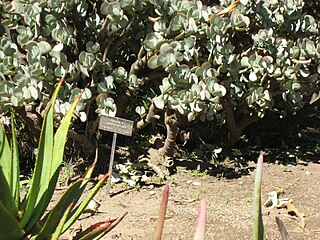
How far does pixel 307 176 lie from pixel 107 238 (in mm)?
2200

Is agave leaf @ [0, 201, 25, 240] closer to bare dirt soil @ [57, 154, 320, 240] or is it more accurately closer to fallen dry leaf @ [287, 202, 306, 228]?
bare dirt soil @ [57, 154, 320, 240]

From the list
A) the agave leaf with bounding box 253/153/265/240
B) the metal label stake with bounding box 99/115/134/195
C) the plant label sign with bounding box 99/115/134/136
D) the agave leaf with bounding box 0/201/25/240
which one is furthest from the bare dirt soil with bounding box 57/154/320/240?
the agave leaf with bounding box 253/153/265/240

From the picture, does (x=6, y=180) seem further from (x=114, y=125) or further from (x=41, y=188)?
(x=114, y=125)

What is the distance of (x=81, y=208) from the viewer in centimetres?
234

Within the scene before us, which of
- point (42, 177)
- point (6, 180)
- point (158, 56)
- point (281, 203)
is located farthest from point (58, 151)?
point (281, 203)

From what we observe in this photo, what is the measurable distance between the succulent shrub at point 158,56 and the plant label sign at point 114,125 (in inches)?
3.6

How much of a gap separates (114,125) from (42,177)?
2.14 metres

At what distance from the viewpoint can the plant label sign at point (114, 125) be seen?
172 inches

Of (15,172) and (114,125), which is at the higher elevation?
(114,125)

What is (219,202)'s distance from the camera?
4422 millimetres

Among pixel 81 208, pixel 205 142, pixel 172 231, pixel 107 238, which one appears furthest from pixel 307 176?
pixel 81 208

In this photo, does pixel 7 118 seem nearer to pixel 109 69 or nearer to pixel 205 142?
pixel 109 69

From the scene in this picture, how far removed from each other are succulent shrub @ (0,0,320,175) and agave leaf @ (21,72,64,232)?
189 cm

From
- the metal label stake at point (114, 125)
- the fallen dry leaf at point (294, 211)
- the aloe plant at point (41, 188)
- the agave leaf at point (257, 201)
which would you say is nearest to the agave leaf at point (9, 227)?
the aloe plant at point (41, 188)
